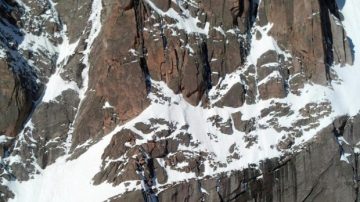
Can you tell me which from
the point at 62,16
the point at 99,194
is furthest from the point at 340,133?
the point at 62,16

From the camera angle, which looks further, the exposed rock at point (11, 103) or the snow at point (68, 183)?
the exposed rock at point (11, 103)

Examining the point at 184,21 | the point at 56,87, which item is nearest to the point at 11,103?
the point at 56,87

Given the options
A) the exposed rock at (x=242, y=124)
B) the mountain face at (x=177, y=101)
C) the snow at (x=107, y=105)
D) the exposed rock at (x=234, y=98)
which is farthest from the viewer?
the exposed rock at (x=234, y=98)

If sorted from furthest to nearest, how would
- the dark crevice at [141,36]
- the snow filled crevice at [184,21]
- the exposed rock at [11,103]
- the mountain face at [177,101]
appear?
1. the snow filled crevice at [184,21]
2. the dark crevice at [141,36]
3. the exposed rock at [11,103]
4. the mountain face at [177,101]

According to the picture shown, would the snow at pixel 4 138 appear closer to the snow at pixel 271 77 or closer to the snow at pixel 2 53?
the snow at pixel 2 53

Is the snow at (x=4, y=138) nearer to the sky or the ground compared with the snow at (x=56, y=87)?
nearer to the ground

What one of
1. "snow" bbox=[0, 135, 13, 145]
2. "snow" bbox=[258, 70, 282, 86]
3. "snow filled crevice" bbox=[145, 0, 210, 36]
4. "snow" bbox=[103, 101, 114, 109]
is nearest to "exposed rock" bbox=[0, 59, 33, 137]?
"snow" bbox=[0, 135, 13, 145]

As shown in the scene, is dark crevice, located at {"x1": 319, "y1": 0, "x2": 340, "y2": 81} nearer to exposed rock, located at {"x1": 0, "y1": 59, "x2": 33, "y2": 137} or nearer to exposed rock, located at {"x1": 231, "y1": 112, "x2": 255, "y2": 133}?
exposed rock, located at {"x1": 231, "y1": 112, "x2": 255, "y2": 133}

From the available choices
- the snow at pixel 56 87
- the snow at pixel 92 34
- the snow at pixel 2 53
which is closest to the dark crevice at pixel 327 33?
the snow at pixel 92 34
